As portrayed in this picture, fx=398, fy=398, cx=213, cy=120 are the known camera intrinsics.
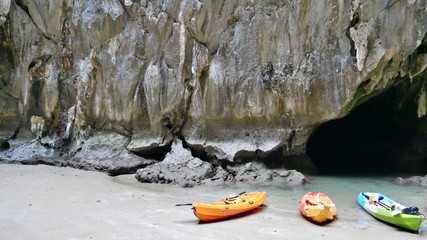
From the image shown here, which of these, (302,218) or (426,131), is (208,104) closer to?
(302,218)

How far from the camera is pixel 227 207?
6188mm

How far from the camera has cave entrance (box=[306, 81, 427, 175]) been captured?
1128cm

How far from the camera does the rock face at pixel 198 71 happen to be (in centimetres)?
920

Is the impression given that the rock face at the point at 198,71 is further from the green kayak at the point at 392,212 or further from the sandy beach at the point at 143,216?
the green kayak at the point at 392,212

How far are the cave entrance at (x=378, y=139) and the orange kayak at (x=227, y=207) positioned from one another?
14.2ft

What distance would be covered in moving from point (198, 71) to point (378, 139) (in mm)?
6435

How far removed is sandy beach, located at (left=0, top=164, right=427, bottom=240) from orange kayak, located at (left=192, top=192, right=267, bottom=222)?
124 mm

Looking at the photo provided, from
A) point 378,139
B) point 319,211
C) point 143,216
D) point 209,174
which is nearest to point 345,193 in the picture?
point 319,211

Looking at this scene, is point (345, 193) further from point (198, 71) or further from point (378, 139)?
point (378, 139)

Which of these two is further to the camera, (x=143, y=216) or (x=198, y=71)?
(x=198, y=71)

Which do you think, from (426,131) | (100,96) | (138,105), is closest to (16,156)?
(100,96)

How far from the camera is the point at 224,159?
10.5m

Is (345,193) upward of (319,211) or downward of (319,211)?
downward

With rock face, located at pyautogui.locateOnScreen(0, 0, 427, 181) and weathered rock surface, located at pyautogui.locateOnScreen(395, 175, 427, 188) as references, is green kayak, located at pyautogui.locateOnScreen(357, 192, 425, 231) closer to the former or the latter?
weathered rock surface, located at pyautogui.locateOnScreen(395, 175, 427, 188)
